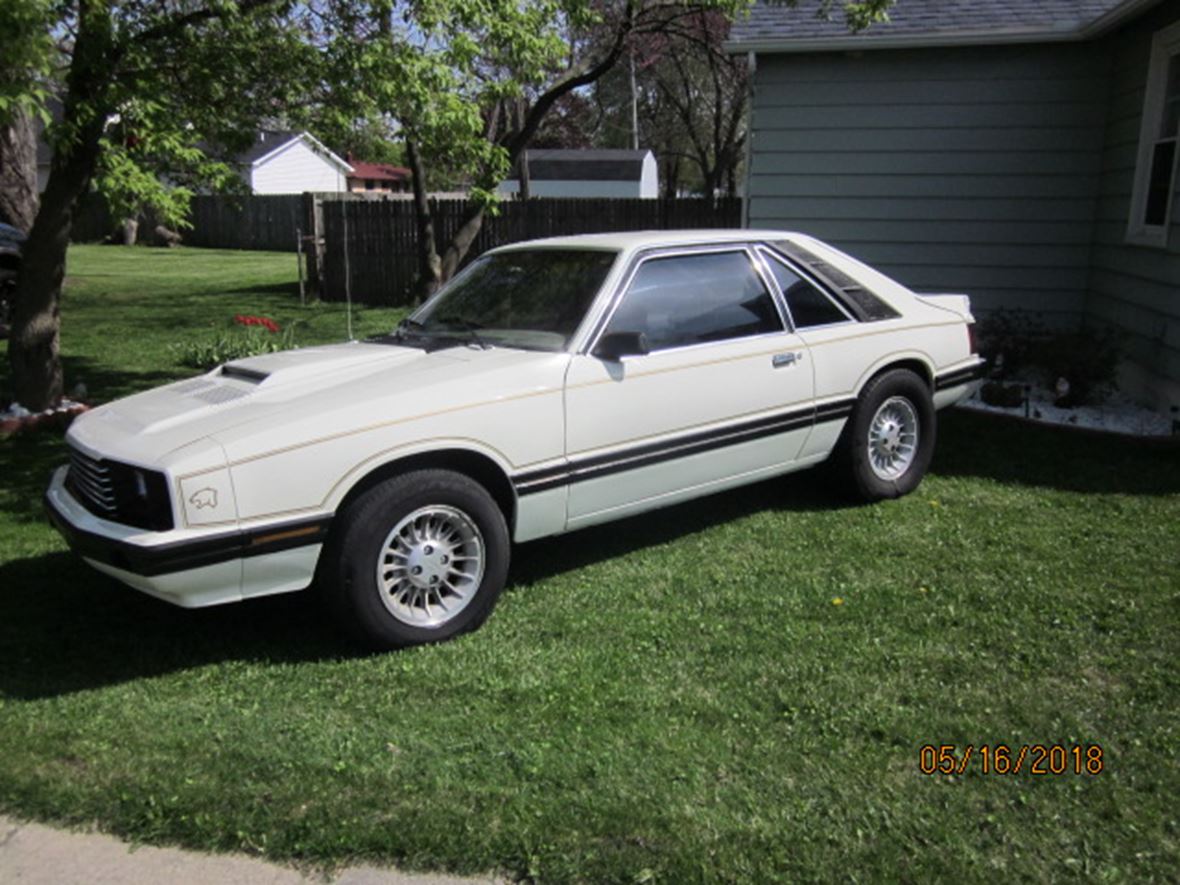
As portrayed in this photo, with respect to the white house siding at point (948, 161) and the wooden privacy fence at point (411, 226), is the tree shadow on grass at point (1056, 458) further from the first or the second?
the wooden privacy fence at point (411, 226)

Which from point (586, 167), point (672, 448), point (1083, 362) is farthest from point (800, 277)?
point (586, 167)

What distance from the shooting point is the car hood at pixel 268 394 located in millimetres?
3846

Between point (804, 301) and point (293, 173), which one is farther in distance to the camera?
point (293, 173)

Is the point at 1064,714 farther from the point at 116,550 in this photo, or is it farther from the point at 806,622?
the point at 116,550

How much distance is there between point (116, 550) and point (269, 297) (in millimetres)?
15318

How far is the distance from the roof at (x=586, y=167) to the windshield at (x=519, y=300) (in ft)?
147

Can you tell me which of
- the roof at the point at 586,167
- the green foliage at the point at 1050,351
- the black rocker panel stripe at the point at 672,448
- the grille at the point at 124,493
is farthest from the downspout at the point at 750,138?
the roof at the point at 586,167

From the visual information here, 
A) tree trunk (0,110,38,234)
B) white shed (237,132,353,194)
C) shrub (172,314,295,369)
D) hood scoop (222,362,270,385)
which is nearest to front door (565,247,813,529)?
hood scoop (222,362,270,385)

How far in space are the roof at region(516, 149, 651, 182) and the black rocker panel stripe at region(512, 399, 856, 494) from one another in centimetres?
4512

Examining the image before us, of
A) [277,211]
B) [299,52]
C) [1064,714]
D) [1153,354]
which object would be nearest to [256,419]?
[1064,714]

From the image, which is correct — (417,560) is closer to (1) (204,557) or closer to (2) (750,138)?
(1) (204,557)

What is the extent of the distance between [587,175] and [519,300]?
150 ft
